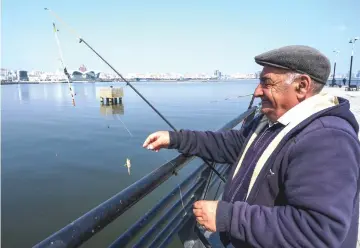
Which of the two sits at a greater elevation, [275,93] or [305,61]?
[305,61]

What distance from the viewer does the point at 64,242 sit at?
3.31ft

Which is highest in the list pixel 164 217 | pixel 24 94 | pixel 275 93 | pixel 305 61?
pixel 305 61

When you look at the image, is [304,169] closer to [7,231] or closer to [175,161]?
[175,161]

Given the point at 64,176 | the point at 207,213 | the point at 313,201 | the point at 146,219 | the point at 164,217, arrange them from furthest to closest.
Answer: the point at 64,176
the point at 164,217
the point at 146,219
the point at 207,213
the point at 313,201

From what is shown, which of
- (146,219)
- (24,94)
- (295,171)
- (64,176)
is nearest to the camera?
(295,171)

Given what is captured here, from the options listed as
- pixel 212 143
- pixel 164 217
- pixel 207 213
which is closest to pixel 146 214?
pixel 164 217

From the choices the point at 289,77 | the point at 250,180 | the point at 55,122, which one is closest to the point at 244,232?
the point at 250,180

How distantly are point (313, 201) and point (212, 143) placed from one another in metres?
1.35

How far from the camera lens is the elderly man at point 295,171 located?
1.19 m

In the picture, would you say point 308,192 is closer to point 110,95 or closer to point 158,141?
point 158,141

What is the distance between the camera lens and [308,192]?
121 centimetres

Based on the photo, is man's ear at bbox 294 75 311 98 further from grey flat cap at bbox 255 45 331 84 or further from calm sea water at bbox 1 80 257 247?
calm sea water at bbox 1 80 257 247

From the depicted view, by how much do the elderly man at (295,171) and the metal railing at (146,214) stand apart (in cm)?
34

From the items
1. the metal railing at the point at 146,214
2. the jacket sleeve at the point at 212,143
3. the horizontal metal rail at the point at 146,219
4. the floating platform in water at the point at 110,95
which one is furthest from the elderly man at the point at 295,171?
the floating platform in water at the point at 110,95
